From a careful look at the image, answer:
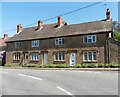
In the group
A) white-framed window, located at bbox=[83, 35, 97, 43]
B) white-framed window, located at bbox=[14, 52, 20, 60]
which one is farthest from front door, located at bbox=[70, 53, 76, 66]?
white-framed window, located at bbox=[14, 52, 20, 60]

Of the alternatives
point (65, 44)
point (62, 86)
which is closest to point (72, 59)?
point (65, 44)

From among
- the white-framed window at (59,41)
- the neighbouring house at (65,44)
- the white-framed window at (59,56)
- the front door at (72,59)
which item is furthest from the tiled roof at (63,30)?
the front door at (72,59)

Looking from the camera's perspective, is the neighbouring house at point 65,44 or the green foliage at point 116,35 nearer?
the neighbouring house at point 65,44

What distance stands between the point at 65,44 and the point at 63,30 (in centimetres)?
368

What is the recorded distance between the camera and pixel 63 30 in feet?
132

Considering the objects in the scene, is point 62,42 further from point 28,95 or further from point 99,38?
point 28,95

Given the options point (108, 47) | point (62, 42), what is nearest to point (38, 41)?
point (62, 42)

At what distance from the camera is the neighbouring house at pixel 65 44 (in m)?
33.6

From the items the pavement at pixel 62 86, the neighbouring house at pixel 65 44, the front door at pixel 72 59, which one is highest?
the neighbouring house at pixel 65 44

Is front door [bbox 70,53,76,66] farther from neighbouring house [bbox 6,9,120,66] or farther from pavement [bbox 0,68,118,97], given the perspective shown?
pavement [bbox 0,68,118,97]

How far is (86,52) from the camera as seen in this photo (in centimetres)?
3525

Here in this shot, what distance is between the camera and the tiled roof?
116 feet

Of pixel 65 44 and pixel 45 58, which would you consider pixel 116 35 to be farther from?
pixel 45 58

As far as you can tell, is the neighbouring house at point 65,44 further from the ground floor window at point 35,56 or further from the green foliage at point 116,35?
the green foliage at point 116,35
